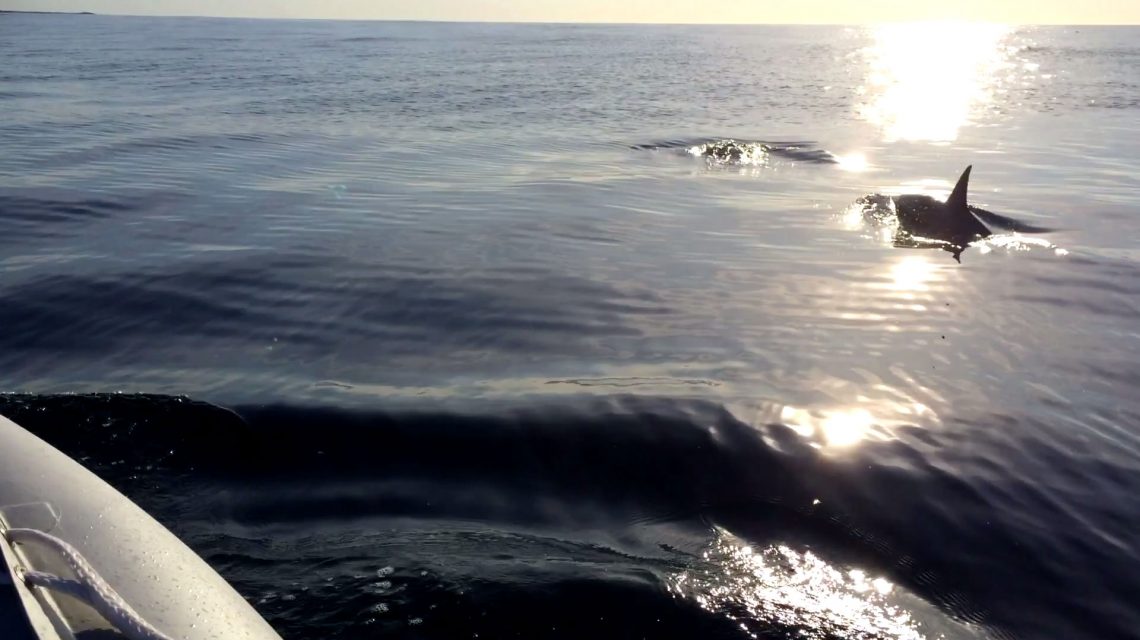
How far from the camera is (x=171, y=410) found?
686 cm

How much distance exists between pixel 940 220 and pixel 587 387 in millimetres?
9495

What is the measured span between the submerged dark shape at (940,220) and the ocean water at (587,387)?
1.40ft

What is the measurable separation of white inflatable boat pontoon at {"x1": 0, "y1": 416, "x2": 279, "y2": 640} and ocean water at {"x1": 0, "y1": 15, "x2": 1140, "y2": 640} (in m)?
0.99

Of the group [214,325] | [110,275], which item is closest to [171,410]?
[214,325]

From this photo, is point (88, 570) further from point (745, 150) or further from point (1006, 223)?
point (745, 150)

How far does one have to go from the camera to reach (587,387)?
7.66 m

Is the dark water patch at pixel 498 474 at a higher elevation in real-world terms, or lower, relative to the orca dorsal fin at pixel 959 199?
lower

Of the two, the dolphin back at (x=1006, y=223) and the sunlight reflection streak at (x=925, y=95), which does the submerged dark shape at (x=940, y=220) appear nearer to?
the dolphin back at (x=1006, y=223)

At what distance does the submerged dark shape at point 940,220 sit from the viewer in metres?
14.1

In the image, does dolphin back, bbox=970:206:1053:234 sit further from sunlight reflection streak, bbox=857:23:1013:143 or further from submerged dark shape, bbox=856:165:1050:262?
sunlight reflection streak, bbox=857:23:1013:143

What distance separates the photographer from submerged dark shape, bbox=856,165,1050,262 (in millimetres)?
14062

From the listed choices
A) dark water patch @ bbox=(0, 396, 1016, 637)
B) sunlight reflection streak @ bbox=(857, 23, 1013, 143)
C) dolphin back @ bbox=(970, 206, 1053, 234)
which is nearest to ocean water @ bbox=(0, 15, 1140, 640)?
dark water patch @ bbox=(0, 396, 1016, 637)

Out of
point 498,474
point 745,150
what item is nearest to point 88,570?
point 498,474

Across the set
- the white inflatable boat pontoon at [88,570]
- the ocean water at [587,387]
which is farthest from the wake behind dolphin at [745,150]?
the white inflatable boat pontoon at [88,570]
